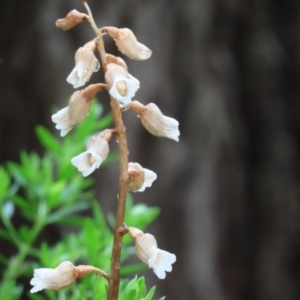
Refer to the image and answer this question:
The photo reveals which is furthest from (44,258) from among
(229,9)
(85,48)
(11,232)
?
(229,9)

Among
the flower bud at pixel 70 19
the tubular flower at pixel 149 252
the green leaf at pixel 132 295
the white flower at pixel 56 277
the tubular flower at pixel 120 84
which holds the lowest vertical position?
the green leaf at pixel 132 295

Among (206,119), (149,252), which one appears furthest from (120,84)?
(206,119)

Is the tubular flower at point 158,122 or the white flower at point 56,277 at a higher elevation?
the tubular flower at point 158,122

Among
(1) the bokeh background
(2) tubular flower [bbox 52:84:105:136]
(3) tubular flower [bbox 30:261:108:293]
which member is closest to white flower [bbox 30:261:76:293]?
(3) tubular flower [bbox 30:261:108:293]

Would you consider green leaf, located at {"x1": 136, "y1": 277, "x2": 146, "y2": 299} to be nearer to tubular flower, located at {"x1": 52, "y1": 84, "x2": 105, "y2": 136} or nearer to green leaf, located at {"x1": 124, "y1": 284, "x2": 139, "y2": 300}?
green leaf, located at {"x1": 124, "y1": 284, "x2": 139, "y2": 300}

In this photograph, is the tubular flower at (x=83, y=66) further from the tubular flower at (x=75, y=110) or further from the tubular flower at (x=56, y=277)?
the tubular flower at (x=56, y=277)

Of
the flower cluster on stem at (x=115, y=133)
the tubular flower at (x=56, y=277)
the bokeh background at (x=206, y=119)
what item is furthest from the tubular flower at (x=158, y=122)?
the bokeh background at (x=206, y=119)
